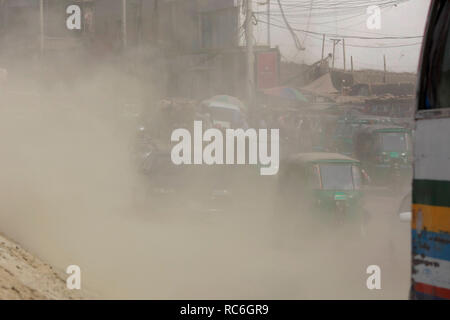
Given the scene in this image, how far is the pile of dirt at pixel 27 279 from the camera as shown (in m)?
6.26

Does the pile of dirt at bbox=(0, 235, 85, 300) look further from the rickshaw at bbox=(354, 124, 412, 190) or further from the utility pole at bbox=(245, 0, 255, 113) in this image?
the rickshaw at bbox=(354, 124, 412, 190)

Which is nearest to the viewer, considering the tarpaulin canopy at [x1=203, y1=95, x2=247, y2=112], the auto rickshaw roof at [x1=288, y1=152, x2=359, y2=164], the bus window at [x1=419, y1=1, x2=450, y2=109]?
the bus window at [x1=419, y1=1, x2=450, y2=109]

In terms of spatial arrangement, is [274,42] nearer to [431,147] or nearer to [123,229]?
[123,229]

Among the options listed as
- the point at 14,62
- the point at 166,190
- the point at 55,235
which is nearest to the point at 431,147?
the point at 55,235

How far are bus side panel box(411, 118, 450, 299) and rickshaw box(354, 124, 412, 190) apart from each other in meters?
15.5

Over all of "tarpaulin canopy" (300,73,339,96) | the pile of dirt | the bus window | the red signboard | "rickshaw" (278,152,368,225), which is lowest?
the pile of dirt

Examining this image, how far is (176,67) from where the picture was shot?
145 ft

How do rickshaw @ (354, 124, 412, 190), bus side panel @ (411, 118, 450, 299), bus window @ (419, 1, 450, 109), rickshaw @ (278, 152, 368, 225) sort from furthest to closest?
rickshaw @ (354, 124, 412, 190) → rickshaw @ (278, 152, 368, 225) → bus window @ (419, 1, 450, 109) → bus side panel @ (411, 118, 450, 299)

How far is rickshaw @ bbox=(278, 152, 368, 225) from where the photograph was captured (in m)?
11.8

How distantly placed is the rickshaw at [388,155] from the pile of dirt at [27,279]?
519 inches

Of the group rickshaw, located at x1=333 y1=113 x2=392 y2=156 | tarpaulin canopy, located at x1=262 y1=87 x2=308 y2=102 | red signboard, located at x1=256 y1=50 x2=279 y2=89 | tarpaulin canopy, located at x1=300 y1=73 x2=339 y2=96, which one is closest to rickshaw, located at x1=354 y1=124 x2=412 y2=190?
rickshaw, located at x1=333 y1=113 x2=392 y2=156

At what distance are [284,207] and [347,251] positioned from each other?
6.50 ft

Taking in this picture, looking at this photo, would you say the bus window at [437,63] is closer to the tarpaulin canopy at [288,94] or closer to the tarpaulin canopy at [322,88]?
the tarpaulin canopy at [288,94]

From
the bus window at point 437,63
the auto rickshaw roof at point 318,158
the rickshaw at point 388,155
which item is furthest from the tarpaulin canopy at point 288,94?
the bus window at point 437,63
